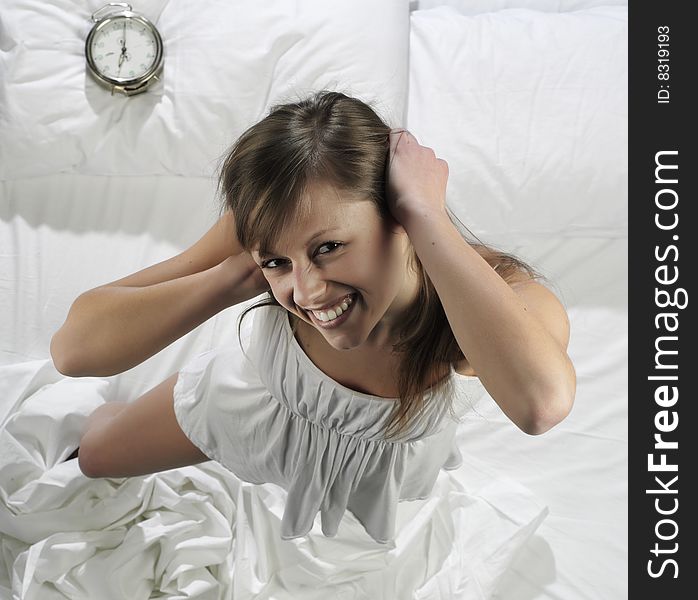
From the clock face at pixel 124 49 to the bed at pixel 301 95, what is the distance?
0.04 m

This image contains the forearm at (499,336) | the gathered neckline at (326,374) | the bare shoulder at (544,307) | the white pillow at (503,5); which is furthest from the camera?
the white pillow at (503,5)

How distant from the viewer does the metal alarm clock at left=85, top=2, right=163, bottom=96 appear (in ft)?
5.14

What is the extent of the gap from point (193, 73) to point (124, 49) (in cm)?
14

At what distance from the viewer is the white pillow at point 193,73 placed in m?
1.56

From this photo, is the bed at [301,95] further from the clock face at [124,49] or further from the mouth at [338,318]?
the mouth at [338,318]

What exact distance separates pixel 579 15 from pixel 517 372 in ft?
3.58

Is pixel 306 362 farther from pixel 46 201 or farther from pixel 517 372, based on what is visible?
pixel 46 201

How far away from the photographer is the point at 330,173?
85 cm

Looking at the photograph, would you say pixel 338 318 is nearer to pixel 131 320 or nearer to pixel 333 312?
pixel 333 312

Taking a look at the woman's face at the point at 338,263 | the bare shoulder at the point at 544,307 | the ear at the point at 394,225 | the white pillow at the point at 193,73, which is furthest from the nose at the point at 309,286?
the white pillow at the point at 193,73

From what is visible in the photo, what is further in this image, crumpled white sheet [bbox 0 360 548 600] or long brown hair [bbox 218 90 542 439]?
crumpled white sheet [bbox 0 360 548 600]

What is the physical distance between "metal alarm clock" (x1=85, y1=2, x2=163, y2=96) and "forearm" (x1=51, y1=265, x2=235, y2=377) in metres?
0.66

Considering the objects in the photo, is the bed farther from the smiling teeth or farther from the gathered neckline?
the smiling teeth

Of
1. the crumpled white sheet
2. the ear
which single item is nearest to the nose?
the ear
